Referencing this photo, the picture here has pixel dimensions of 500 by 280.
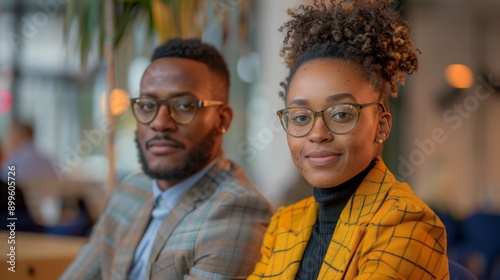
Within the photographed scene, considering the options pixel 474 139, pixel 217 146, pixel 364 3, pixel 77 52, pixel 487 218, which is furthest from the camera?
pixel 474 139

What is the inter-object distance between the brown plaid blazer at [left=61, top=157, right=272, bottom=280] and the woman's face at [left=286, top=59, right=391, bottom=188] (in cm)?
61


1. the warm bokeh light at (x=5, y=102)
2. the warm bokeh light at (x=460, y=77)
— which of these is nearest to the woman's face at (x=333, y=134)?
the warm bokeh light at (x=460, y=77)

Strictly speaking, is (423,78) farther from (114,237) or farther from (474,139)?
(114,237)

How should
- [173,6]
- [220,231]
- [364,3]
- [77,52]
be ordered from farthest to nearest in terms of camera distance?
1. [77,52]
2. [173,6]
3. [220,231]
4. [364,3]

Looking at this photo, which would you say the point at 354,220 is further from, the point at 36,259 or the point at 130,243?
the point at 36,259

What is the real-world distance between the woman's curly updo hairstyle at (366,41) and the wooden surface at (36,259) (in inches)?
66.8

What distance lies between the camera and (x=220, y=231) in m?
2.41

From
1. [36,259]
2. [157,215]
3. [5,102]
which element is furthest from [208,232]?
[5,102]

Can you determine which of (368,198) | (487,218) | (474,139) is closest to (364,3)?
(368,198)

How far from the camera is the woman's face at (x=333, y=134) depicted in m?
1.81

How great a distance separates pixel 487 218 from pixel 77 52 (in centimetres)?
328

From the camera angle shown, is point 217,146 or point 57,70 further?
point 57,70

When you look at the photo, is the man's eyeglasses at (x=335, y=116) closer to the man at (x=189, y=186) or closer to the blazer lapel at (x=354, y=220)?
the blazer lapel at (x=354, y=220)

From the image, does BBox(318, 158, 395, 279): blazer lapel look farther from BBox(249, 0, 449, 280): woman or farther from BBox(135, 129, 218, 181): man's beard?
BBox(135, 129, 218, 181): man's beard
